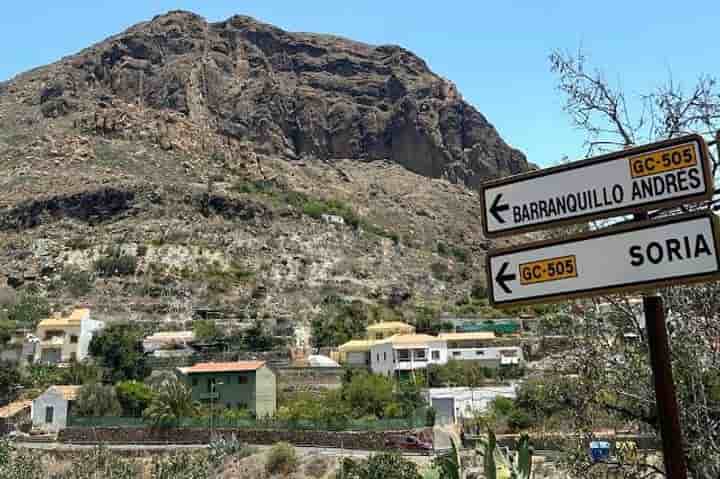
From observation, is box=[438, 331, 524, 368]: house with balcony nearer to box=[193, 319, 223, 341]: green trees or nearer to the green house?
the green house

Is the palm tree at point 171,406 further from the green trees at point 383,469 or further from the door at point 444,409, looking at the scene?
the door at point 444,409

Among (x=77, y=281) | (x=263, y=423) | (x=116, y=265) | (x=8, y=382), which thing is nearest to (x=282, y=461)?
(x=263, y=423)

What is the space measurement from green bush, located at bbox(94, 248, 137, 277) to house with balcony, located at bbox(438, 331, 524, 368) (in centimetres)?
3438

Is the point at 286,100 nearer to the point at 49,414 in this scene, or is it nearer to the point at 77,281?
the point at 77,281

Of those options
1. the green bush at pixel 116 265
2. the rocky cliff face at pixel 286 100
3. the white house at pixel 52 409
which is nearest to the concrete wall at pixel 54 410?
the white house at pixel 52 409

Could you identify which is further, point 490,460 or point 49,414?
point 49,414

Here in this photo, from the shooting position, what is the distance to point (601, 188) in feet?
12.9

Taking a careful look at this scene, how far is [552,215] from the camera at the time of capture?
161 inches

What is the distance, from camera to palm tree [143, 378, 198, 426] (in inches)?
1570

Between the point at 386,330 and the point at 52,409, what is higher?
the point at 386,330

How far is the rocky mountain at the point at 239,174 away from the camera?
74.7 meters

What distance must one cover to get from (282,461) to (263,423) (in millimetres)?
5606

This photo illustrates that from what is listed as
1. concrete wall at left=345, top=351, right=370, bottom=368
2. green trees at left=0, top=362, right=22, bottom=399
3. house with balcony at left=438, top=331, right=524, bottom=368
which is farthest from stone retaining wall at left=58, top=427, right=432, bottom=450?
house with balcony at left=438, top=331, right=524, bottom=368

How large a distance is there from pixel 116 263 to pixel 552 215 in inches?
2907
